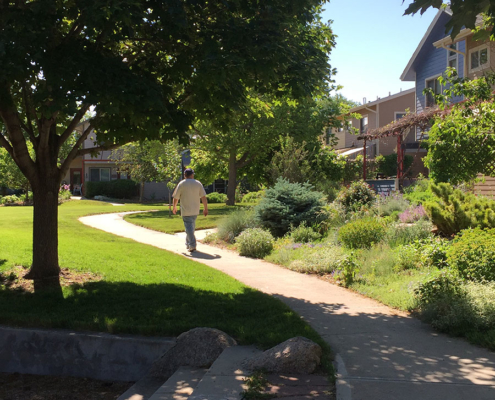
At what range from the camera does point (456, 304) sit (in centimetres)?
563

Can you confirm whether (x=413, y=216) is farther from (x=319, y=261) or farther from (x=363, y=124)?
(x=363, y=124)

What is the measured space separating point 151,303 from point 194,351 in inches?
72.6

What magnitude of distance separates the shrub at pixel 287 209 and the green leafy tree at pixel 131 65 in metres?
5.43

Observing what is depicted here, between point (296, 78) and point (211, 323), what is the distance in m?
3.27

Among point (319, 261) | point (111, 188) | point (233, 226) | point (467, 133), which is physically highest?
point (467, 133)

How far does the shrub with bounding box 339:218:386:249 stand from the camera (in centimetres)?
1013

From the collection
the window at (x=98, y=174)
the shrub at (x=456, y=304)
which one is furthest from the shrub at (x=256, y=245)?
the window at (x=98, y=174)

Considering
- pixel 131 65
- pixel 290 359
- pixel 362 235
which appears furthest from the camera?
pixel 362 235

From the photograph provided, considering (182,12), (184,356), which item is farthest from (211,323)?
(182,12)

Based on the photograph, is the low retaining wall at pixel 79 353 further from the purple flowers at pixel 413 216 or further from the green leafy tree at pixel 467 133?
the purple flowers at pixel 413 216

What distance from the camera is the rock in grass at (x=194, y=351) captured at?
4707 millimetres

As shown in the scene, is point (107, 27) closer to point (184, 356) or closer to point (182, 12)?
point (182, 12)

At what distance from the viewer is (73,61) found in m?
5.77

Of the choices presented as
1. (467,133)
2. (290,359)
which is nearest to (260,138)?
(467,133)
